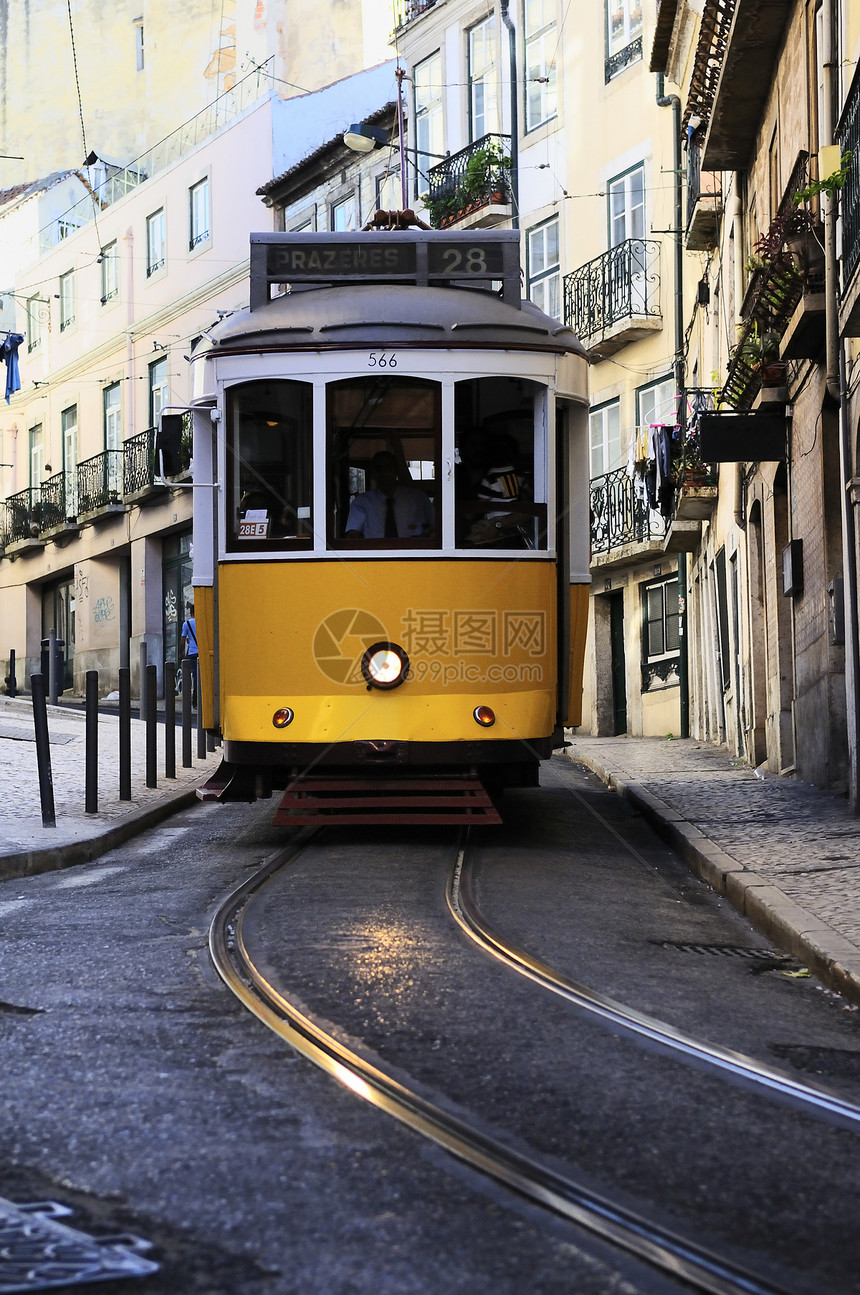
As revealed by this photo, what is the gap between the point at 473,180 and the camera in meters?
31.4

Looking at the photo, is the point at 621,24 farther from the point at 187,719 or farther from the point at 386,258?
the point at 386,258

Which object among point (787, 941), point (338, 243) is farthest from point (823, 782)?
point (787, 941)

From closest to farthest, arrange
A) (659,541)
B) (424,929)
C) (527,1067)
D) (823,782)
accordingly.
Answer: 1. (527,1067)
2. (424,929)
3. (823,782)
4. (659,541)

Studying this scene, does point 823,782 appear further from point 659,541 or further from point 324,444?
point 659,541

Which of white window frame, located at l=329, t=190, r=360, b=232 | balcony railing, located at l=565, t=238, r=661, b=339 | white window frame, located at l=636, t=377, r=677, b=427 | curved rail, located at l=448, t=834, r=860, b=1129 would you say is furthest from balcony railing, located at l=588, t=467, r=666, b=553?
curved rail, located at l=448, t=834, r=860, b=1129

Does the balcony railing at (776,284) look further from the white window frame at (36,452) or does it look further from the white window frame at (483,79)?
the white window frame at (36,452)

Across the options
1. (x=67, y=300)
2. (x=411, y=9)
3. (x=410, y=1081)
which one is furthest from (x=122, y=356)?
(x=410, y=1081)

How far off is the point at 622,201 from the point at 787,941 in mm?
23393

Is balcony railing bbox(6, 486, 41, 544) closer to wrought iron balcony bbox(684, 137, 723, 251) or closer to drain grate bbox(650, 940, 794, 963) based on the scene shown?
wrought iron balcony bbox(684, 137, 723, 251)

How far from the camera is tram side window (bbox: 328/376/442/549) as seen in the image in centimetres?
1018

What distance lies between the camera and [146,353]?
1580 inches

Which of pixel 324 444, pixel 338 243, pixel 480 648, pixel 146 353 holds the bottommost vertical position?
pixel 480 648

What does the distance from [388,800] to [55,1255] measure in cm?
700

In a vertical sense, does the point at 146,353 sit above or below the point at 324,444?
above
